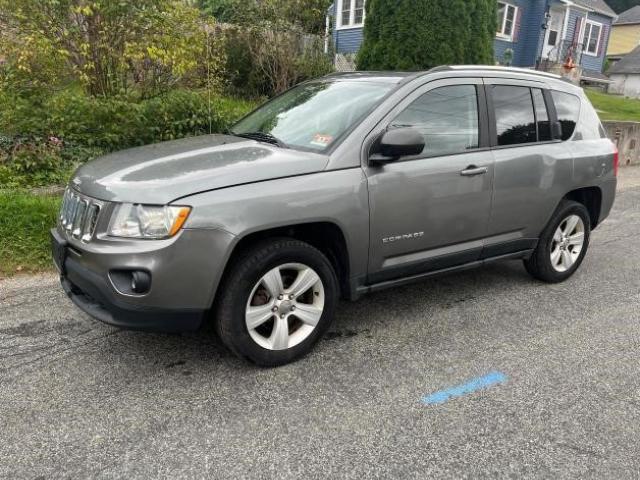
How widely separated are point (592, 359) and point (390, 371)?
4.42 feet

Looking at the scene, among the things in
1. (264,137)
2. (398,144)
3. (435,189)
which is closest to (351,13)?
(264,137)

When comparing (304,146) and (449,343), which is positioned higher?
(304,146)

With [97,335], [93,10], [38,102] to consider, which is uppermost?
[93,10]

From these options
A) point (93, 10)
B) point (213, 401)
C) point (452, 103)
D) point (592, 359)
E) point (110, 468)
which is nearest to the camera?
point (110, 468)

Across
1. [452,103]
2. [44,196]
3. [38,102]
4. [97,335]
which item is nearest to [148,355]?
[97,335]

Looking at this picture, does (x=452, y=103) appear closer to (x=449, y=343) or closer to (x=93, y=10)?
(x=449, y=343)

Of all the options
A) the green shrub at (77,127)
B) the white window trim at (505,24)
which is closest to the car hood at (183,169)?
the green shrub at (77,127)

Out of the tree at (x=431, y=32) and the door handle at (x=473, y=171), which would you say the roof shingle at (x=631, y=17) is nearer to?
the tree at (x=431, y=32)

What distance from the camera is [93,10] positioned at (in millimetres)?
6574

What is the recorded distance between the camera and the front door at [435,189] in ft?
11.7

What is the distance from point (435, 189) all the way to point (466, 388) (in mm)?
1305

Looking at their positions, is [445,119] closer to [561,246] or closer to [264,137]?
[264,137]

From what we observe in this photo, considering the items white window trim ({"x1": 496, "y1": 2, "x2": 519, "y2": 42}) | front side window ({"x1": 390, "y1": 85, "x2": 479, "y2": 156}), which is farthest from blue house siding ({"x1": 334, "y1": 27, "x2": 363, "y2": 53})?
front side window ({"x1": 390, "y1": 85, "x2": 479, "y2": 156})

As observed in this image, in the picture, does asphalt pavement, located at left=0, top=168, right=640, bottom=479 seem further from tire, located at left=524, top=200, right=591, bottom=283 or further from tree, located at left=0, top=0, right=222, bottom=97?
tree, located at left=0, top=0, right=222, bottom=97
